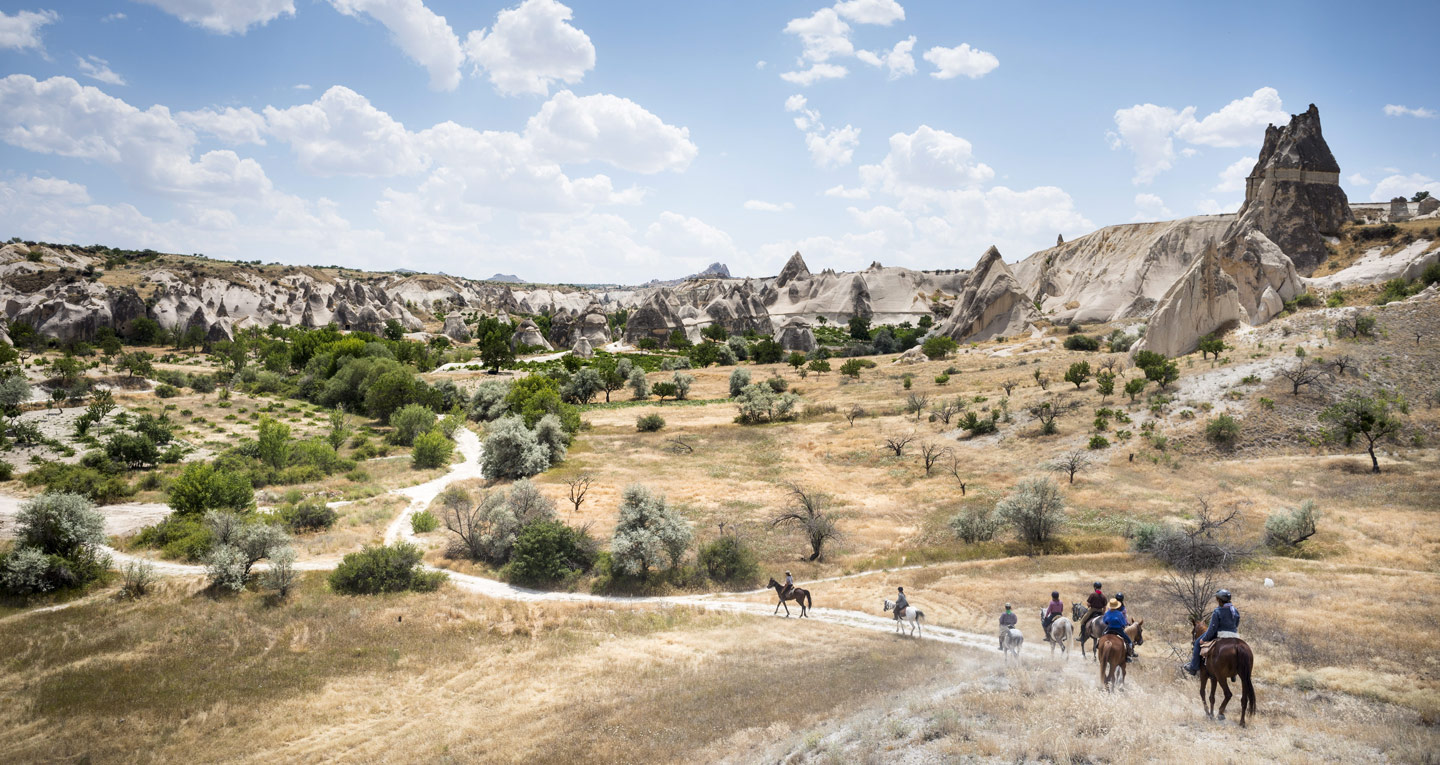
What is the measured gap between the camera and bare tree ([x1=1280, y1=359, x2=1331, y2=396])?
30.0 metres

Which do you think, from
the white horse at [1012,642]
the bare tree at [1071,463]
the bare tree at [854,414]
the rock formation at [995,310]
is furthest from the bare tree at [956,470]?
the rock formation at [995,310]

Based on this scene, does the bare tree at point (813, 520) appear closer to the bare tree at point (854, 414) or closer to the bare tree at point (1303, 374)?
the bare tree at point (854, 414)

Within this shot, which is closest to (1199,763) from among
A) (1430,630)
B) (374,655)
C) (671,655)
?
(1430,630)

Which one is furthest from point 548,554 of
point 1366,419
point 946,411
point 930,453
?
point 1366,419

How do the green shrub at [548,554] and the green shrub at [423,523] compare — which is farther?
the green shrub at [423,523]

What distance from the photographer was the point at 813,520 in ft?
72.0

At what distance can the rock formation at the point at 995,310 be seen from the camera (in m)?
76.1

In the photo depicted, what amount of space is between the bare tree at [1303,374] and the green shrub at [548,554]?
33.3 meters

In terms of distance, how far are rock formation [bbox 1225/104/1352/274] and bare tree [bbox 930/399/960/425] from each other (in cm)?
4241

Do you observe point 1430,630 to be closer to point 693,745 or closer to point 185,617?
point 693,745

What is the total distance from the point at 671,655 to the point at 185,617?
1392 cm

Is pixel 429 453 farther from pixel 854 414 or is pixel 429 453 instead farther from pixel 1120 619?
pixel 1120 619

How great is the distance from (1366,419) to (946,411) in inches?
743

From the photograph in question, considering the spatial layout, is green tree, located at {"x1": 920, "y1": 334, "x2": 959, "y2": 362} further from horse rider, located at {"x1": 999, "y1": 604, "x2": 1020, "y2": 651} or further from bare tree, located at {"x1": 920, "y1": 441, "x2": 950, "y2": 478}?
horse rider, located at {"x1": 999, "y1": 604, "x2": 1020, "y2": 651}
